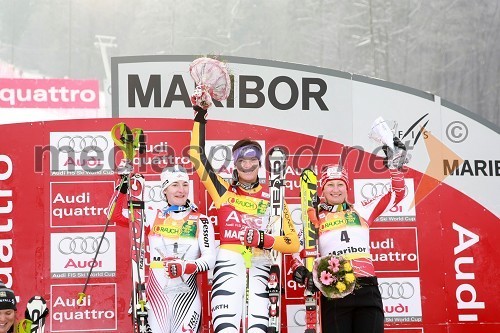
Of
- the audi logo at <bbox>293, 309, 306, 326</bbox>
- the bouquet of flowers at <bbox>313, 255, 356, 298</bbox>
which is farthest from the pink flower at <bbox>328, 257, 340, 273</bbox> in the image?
the audi logo at <bbox>293, 309, 306, 326</bbox>

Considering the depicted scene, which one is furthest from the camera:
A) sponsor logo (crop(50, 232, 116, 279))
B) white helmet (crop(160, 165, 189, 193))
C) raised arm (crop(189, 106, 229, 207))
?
sponsor logo (crop(50, 232, 116, 279))

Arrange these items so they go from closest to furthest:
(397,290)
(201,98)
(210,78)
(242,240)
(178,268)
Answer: (178,268) < (242,240) < (201,98) < (210,78) < (397,290)

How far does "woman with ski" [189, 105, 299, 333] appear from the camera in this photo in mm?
4605

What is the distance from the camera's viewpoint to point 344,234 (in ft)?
15.9

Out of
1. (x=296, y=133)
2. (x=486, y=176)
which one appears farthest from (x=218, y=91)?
(x=486, y=176)

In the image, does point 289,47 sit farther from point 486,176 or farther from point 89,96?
point 486,176

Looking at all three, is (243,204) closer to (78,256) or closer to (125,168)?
(125,168)

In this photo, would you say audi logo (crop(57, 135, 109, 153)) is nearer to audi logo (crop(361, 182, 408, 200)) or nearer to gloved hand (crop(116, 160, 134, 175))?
gloved hand (crop(116, 160, 134, 175))

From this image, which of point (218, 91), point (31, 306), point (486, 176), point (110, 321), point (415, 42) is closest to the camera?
point (31, 306)

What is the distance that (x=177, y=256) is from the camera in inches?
186

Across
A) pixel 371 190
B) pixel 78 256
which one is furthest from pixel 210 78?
pixel 78 256

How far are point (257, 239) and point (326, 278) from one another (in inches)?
21.0

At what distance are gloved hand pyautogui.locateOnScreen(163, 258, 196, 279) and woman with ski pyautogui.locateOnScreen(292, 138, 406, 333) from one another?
0.76m

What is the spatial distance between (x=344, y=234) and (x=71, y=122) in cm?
A: 255
